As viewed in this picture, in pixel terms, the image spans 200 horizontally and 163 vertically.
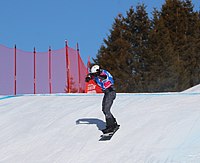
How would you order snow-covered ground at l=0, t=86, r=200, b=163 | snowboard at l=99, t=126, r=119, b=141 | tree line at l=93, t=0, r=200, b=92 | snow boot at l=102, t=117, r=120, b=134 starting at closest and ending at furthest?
snow-covered ground at l=0, t=86, r=200, b=163 < snowboard at l=99, t=126, r=119, b=141 < snow boot at l=102, t=117, r=120, b=134 < tree line at l=93, t=0, r=200, b=92

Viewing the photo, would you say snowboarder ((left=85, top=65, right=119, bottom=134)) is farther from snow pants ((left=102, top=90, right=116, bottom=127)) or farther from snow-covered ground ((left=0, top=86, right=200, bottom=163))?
snow-covered ground ((left=0, top=86, right=200, bottom=163))

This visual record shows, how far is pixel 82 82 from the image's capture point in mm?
18750

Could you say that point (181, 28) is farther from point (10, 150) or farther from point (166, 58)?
point (10, 150)

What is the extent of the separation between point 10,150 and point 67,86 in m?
9.25

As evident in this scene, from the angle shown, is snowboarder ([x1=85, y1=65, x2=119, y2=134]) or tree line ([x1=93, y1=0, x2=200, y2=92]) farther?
tree line ([x1=93, y1=0, x2=200, y2=92])

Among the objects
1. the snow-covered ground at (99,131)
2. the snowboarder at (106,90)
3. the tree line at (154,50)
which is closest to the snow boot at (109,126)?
the snowboarder at (106,90)

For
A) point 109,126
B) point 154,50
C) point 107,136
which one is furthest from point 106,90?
point 154,50

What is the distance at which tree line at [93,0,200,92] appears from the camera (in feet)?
79.0

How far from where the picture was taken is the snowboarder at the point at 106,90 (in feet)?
22.9

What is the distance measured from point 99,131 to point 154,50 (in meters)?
19.0

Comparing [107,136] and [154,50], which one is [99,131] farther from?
[154,50]

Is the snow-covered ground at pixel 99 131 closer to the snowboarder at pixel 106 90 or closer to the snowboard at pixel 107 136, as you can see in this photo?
the snowboard at pixel 107 136

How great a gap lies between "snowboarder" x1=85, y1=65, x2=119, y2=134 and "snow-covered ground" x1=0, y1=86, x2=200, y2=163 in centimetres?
22

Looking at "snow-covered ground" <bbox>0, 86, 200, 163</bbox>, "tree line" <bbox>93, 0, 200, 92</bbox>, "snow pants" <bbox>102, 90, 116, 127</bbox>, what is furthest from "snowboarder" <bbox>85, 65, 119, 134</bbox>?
"tree line" <bbox>93, 0, 200, 92</bbox>
